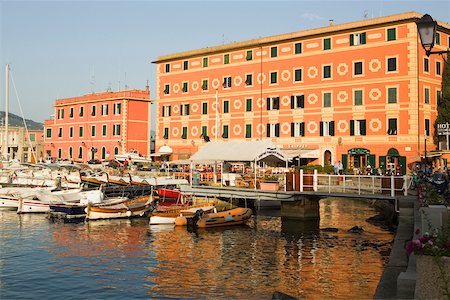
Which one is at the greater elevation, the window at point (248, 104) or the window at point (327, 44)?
the window at point (327, 44)

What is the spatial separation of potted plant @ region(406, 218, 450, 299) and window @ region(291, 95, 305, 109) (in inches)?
1676

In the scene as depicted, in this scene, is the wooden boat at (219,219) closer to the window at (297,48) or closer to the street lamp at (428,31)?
the street lamp at (428,31)

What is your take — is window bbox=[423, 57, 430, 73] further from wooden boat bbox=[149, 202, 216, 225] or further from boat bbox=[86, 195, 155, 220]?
boat bbox=[86, 195, 155, 220]

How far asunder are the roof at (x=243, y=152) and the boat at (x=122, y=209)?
5931mm

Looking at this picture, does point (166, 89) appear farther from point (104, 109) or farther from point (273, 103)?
point (273, 103)

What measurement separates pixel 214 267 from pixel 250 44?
36.7m

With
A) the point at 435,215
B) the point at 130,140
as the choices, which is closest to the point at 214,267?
the point at 435,215

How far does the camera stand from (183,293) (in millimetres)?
16578

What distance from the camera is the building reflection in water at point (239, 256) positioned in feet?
56.7

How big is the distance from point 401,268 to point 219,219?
19.8 m

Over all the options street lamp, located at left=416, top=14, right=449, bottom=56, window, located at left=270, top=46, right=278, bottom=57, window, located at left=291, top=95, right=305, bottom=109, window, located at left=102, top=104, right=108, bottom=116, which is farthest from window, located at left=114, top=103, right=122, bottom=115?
street lamp, located at left=416, top=14, right=449, bottom=56

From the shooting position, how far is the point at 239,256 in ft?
74.9

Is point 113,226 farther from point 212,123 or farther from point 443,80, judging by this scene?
point 443,80

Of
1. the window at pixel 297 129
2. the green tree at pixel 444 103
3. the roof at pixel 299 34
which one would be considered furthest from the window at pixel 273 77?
the green tree at pixel 444 103
